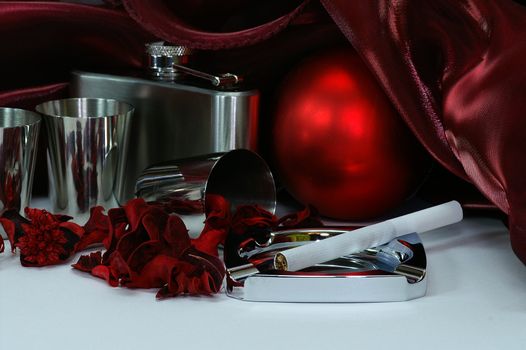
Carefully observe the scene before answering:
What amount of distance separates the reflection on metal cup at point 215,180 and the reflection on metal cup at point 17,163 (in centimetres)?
8

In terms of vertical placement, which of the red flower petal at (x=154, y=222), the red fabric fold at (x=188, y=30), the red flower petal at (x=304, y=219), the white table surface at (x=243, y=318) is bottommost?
the white table surface at (x=243, y=318)

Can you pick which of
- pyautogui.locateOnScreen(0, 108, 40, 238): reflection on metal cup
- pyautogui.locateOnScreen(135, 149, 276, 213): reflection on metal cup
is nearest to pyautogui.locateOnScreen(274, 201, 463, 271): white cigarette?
pyautogui.locateOnScreen(135, 149, 276, 213): reflection on metal cup

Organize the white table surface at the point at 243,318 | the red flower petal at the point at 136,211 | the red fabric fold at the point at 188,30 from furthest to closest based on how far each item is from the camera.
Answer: the red fabric fold at the point at 188,30
the red flower petal at the point at 136,211
the white table surface at the point at 243,318

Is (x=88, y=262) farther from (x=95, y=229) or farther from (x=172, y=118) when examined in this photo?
(x=172, y=118)

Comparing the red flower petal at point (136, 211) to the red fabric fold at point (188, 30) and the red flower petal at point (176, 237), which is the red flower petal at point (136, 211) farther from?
the red fabric fold at point (188, 30)

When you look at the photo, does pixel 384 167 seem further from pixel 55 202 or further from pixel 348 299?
pixel 55 202

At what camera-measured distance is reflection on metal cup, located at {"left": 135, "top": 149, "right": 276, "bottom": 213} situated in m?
0.68

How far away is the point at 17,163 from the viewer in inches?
26.8

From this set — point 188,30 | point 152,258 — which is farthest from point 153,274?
point 188,30

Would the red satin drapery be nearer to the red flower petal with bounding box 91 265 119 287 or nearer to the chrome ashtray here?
the chrome ashtray

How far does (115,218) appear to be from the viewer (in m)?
0.65

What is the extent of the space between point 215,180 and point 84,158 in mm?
108

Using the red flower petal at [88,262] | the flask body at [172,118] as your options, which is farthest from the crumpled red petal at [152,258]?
the flask body at [172,118]

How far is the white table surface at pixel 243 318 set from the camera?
1.74 ft
